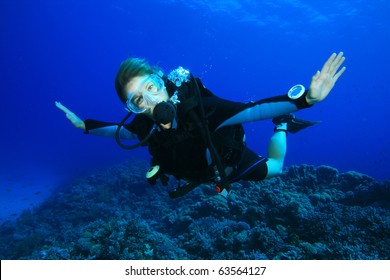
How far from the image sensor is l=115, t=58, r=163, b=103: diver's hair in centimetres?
338

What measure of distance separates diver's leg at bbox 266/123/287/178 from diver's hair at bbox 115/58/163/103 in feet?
8.35

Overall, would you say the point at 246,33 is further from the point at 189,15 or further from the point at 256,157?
the point at 256,157

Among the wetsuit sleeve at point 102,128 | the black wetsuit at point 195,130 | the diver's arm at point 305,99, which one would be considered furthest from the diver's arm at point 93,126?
the diver's arm at point 305,99

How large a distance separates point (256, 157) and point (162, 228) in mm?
5645

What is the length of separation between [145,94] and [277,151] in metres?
2.74

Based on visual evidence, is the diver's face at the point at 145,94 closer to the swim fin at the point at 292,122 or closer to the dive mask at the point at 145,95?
the dive mask at the point at 145,95

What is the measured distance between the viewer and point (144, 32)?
56875 millimetres

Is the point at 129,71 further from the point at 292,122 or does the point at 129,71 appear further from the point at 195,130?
the point at 292,122

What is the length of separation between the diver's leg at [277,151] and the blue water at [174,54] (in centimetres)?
243

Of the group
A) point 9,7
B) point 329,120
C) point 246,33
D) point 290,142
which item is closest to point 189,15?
point 246,33

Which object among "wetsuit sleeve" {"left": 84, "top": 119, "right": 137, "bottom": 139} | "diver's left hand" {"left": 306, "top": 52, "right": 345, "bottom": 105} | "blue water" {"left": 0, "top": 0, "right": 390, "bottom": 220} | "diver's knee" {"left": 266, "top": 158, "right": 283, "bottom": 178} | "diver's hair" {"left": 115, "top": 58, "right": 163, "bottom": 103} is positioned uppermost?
"blue water" {"left": 0, "top": 0, "right": 390, "bottom": 220}

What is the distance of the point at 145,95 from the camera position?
327 cm

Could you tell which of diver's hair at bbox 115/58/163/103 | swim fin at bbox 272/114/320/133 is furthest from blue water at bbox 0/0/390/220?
swim fin at bbox 272/114/320/133

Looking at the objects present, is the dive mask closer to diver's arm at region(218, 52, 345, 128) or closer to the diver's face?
the diver's face
